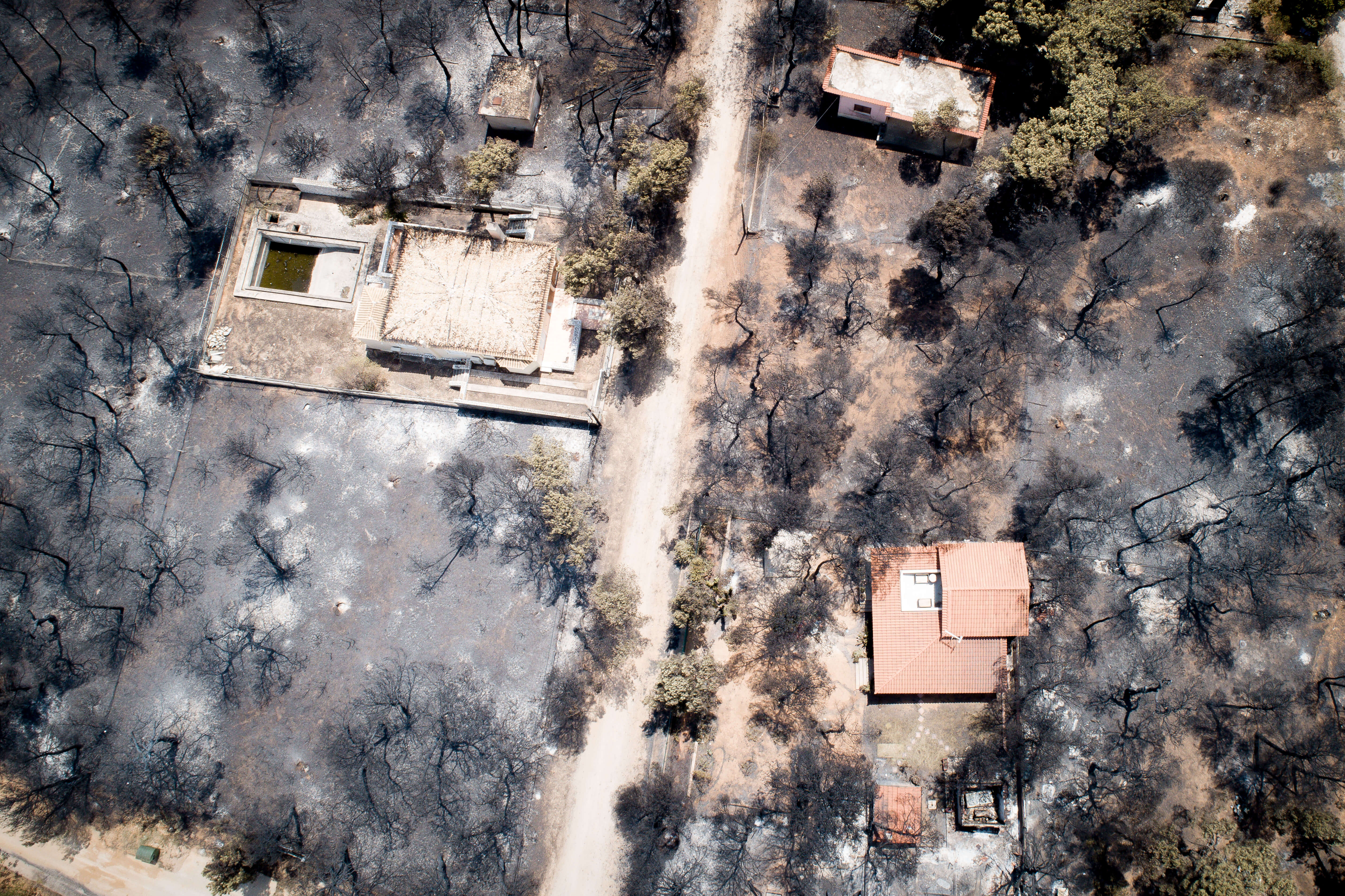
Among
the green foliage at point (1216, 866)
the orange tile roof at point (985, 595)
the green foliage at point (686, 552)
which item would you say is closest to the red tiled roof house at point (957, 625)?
the orange tile roof at point (985, 595)

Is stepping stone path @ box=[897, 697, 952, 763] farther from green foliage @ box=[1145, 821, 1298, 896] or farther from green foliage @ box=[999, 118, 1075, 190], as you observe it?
green foliage @ box=[999, 118, 1075, 190]

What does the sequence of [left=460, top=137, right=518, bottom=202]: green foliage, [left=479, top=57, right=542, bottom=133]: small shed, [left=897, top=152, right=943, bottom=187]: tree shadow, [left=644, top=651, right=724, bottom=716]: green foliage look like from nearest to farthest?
1. [left=644, top=651, right=724, bottom=716]: green foliage
2. [left=460, top=137, right=518, bottom=202]: green foliage
3. [left=479, top=57, right=542, bottom=133]: small shed
4. [left=897, top=152, right=943, bottom=187]: tree shadow

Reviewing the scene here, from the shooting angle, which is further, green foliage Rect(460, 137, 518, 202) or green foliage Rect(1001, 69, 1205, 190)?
green foliage Rect(460, 137, 518, 202)

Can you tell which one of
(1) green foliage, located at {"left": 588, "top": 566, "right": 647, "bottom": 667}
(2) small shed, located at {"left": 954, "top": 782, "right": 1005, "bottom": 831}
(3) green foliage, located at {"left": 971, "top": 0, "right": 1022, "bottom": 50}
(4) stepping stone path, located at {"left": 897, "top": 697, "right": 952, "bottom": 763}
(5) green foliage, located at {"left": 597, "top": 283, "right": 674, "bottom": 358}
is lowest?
(2) small shed, located at {"left": 954, "top": 782, "right": 1005, "bottom": 831}

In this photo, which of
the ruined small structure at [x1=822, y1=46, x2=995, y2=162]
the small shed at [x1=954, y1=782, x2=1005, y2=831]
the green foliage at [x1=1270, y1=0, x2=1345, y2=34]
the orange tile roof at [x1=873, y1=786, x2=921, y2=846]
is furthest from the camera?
the green foliage at [x1=1270, y1=0, x2=1345, y2=34]

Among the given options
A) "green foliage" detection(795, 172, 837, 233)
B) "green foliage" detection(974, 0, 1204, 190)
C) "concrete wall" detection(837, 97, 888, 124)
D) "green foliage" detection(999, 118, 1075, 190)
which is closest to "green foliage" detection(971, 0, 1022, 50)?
"green foliage" detection(974, 0, 1204, 190)

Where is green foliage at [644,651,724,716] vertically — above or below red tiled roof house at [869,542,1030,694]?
below

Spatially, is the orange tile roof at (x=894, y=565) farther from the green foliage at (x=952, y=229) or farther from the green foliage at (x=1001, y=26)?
the green foliage at (x=1001, y=26)

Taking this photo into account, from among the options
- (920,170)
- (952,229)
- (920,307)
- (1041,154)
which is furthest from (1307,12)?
(920,307)
